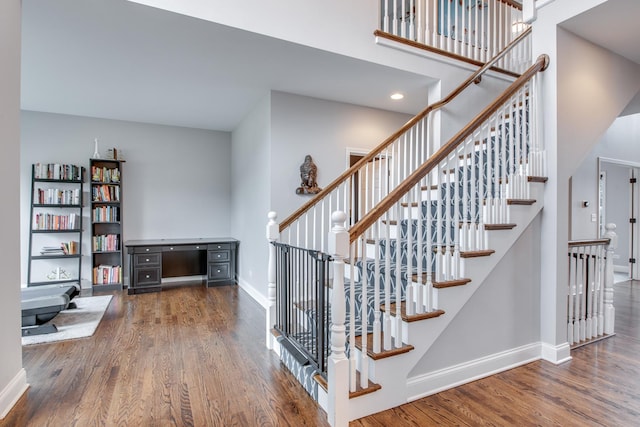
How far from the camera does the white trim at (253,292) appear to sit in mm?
4312

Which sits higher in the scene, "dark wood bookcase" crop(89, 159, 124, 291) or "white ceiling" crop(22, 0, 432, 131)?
"white ceiling" crop(22, 0, 432, 131)

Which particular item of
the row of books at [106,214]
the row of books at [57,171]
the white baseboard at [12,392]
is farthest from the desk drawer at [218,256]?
the white baseboard at [12,392]

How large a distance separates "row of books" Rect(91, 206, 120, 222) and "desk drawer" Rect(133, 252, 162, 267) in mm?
785

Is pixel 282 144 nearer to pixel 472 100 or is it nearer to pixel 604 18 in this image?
pixel 472 100

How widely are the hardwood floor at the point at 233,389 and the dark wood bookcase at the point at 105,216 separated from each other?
209 centimetres

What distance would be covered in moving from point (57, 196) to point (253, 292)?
3334 mm

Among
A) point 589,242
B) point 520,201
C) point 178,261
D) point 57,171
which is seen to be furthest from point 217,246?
point 589,242

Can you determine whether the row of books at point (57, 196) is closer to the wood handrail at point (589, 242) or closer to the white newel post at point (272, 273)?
the white newel post at point (272, 273)

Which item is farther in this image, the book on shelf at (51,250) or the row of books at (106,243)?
the row of books at (106,243)

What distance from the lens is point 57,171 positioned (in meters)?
4.99

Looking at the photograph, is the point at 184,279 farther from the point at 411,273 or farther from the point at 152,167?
the point at 411,273

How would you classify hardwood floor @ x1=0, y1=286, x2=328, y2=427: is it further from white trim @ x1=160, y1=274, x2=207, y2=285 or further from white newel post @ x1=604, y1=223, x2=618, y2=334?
white newel post @ x1=604, y1=223, x2=618, y2=334

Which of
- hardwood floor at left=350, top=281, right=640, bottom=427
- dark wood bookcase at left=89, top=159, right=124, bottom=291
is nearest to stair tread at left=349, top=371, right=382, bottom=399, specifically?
hardwood floor at left=350, top=281, right=640, bottom=427

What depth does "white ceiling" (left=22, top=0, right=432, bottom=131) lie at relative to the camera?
268 centimetres
